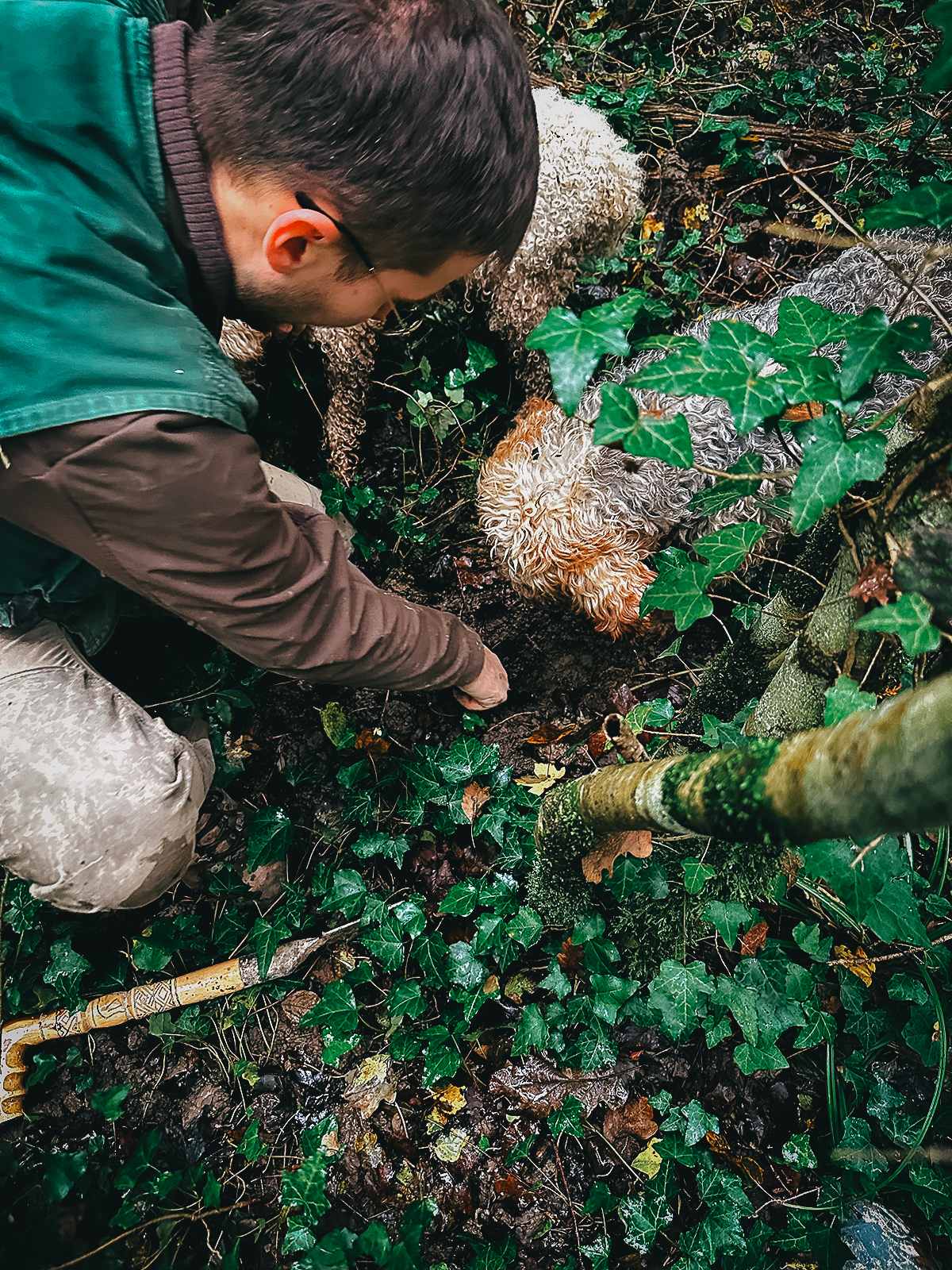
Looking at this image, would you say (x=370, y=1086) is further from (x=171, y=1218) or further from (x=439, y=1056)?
(x=171, y=1218)

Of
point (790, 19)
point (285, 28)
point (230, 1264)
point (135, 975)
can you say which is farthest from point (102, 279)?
point (790, 19)

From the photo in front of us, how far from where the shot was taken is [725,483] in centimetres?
159

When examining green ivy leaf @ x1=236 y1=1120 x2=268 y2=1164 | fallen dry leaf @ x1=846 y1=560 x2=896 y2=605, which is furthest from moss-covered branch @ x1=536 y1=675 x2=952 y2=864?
green ivy leaf @ x1=236 y1=1120 x2=268 y2=1164

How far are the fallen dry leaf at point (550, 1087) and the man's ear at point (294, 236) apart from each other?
2766 millimetres

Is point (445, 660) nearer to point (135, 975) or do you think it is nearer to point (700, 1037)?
point (700, 1037)

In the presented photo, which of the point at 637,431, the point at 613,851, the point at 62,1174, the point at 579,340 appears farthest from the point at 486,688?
the point at 62,1174

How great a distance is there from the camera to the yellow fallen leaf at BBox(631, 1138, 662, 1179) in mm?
2191

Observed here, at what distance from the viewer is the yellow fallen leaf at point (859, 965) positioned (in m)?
2.27

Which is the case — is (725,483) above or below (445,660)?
above

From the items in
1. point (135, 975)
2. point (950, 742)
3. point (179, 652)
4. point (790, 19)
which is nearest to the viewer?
point (950, 742)

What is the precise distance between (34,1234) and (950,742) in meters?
2.78

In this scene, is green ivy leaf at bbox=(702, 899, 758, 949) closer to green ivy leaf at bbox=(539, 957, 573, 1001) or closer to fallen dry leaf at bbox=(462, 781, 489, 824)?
green ivy leaf at bbox=(539, 957, 573, 1001)

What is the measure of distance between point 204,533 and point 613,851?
1.62 meters

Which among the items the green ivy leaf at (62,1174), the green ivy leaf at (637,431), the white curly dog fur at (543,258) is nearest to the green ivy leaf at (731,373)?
the green ivy leaf at (637,431)
